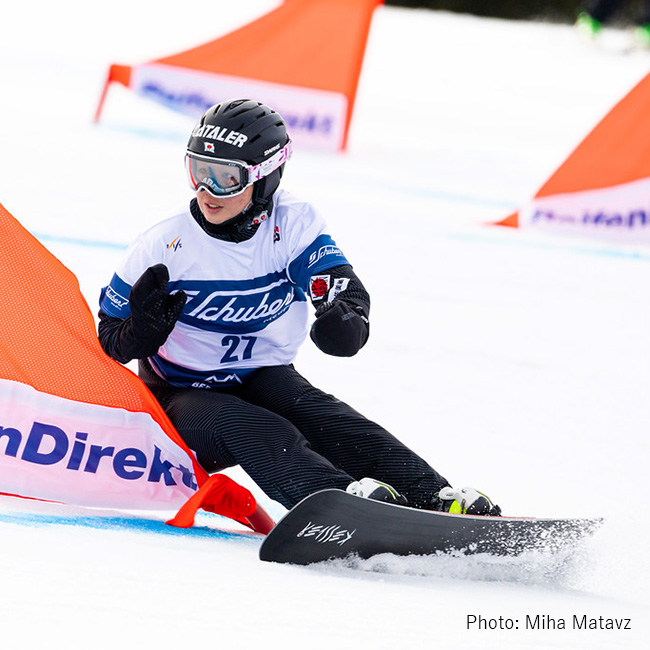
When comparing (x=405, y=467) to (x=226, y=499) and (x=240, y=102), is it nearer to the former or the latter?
(x=226, y=499)

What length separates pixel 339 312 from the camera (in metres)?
2.87

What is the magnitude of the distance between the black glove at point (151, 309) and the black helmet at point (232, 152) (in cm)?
29

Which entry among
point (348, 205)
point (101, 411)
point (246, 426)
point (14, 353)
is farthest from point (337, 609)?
point (348, 205)

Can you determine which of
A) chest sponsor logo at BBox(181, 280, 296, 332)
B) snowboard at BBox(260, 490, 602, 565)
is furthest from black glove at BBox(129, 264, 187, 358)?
snowboard at BBox(260, 490, 602, 565)

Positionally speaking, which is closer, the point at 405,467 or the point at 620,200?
the point at 405,467

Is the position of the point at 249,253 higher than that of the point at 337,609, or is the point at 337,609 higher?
the point at 249,253

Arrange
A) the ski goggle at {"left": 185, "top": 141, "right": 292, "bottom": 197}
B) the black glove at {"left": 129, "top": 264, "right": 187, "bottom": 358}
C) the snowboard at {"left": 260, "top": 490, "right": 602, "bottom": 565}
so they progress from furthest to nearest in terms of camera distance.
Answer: the ski goggle at {"left": 185, "top": 141, "right": 292, "bottom": 197} → the black glove at {"left": 129, "top": 264, "right": 187, "bottom": 358} → the snowboard at {"left": 260, "top": 490, "right": 602, "bottom": 565}

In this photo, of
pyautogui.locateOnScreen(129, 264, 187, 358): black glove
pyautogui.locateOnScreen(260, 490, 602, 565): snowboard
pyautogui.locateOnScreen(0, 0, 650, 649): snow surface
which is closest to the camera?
pyautogui.locateOnScreen(0, 0, 650, 649): snow surface

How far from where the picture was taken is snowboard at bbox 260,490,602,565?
2.54 meters

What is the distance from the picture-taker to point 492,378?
4.53 m

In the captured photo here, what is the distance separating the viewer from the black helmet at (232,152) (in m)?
2.98

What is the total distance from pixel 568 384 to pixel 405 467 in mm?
1854

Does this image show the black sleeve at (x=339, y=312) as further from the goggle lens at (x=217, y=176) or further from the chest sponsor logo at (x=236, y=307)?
the goggle lens at (x=217, y=176)

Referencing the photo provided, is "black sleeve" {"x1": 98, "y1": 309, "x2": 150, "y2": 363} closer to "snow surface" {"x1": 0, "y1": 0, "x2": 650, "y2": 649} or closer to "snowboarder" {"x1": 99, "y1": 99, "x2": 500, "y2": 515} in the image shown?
"snowboarder" {"x1": 99, "y1": 99, "x2": 500, "y2": 515}
